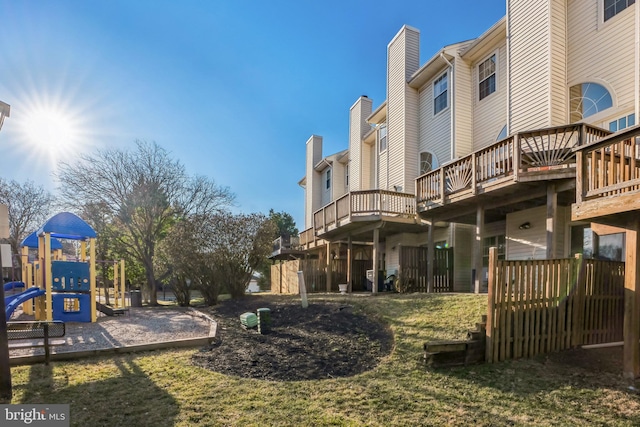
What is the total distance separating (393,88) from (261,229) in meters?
9.21

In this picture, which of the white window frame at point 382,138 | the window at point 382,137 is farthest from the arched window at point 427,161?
the window at point 382,137

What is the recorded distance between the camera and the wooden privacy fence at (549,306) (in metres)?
5.30

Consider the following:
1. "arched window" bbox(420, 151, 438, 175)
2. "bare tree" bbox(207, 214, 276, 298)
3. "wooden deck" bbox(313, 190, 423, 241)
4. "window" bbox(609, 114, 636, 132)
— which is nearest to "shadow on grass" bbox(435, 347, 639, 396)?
"window" bbox(609, 114, 636, 132)

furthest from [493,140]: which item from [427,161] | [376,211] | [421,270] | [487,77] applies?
[421,270]

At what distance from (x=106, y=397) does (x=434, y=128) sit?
1451cm

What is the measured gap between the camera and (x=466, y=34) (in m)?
14.6

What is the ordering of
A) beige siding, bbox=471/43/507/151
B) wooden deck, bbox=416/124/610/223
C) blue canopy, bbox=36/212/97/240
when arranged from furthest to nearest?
beige siding, bbox=471/43/507/151 < blue canopy, bbox=36/212/97/240 < wooden deck, bbox=416/124/610/223

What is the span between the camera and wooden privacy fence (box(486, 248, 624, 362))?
17.4 feet

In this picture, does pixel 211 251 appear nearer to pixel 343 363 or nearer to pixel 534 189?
pixel 343 363

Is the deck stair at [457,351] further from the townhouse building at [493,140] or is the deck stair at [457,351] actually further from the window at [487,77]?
the window at [487,77]

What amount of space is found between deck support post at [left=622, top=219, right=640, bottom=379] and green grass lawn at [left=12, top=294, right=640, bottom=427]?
24 centimetres

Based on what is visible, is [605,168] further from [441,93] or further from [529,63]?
[441,93]

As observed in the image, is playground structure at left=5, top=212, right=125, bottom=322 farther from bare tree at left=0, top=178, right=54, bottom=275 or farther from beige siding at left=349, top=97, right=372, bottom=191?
bare tree at left=0, top=178, right=54, bottom=275

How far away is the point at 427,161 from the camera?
52.1 feet
